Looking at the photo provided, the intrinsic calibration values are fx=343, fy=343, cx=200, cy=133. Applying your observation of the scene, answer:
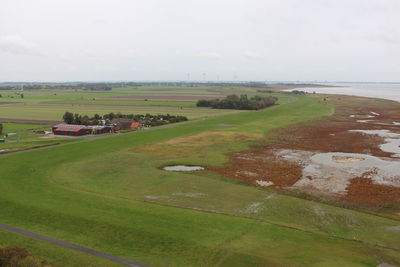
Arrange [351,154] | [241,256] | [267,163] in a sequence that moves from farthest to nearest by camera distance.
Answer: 1. [351,154]
2. [267,163]
3. [241,256]

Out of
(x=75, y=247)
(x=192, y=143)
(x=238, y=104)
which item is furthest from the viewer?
(x=238, y=104)

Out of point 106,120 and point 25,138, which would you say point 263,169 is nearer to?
point 25,138

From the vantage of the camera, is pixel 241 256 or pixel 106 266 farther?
pixel 241 256

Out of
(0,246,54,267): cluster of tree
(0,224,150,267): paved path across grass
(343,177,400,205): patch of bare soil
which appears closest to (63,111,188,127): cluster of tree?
(343,177,400,205): patch of bare soil

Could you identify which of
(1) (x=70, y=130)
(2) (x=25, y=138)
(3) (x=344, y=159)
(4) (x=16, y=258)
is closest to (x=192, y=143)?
(3) (x=344, y=159)

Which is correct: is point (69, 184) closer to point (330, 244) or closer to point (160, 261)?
point (160, 261)

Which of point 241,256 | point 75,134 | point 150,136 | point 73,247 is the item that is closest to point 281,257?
point 241,256

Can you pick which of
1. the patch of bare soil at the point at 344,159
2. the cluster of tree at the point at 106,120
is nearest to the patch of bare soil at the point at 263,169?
the patch of bare soil at the point at 344,159

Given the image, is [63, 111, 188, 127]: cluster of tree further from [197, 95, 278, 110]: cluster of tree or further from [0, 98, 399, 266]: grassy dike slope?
[0, 98, 399, 266]: grassy dike slope

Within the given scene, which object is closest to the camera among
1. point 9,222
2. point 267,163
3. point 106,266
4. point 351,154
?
point 106,266
